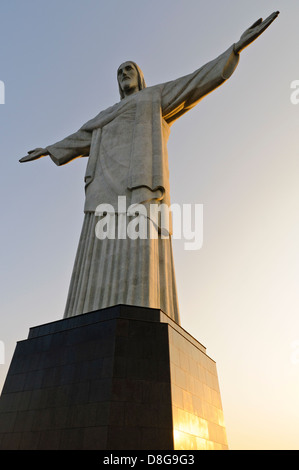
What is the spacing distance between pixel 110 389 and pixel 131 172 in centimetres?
459

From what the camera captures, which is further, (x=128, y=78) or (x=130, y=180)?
(x=128, y=78)

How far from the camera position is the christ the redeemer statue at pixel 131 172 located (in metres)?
6.47

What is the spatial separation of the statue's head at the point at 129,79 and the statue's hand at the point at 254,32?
10.2ft

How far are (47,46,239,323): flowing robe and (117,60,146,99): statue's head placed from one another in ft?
1.90

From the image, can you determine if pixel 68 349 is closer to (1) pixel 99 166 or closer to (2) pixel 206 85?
(1) pixel 99 166

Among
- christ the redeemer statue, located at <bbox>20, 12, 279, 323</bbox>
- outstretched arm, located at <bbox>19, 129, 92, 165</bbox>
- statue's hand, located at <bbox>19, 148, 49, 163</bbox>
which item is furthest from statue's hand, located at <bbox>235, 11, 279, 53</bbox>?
statue's hand, located at <bbox>19, 148, 49, 163</bbox>

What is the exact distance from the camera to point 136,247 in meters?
6.65

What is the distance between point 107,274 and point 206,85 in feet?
15.9

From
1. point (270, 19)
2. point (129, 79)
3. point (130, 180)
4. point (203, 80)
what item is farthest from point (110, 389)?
point (129, 79)

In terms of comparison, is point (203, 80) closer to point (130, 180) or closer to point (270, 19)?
point (270, 19)

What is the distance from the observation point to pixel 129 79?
9.73 metres

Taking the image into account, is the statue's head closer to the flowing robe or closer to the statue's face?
the statue's face
